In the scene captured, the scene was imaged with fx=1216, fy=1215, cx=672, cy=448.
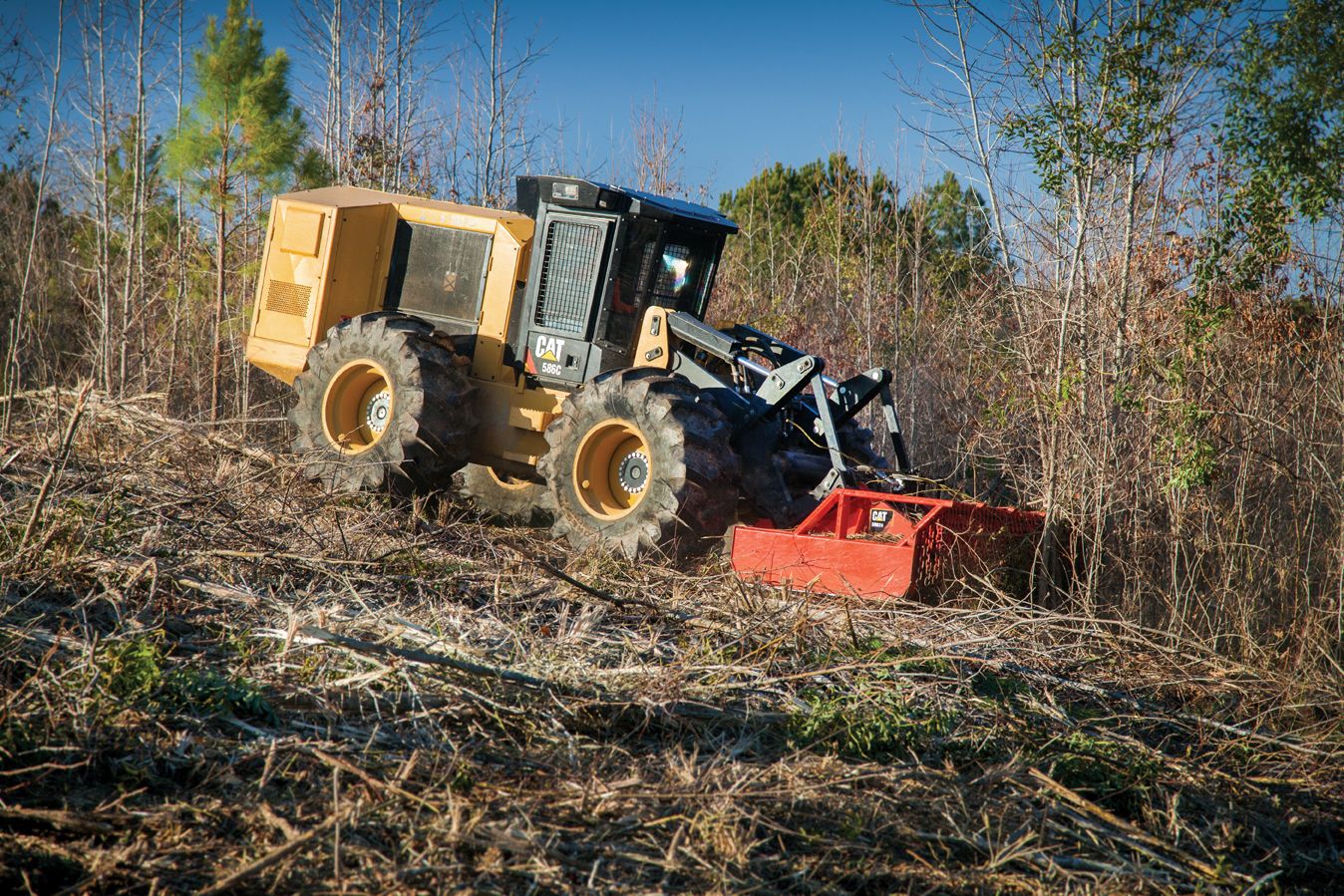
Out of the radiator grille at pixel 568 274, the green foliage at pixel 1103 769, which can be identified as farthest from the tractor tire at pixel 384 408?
Answer: the green foliage at pixel 1103 769

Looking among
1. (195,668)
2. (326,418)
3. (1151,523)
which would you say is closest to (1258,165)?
(1151,523)

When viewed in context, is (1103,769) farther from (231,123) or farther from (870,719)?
(231,123)

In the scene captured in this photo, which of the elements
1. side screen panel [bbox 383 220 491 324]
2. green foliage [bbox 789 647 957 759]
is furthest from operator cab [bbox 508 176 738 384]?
green foliage [bbox 789 647 957 759]

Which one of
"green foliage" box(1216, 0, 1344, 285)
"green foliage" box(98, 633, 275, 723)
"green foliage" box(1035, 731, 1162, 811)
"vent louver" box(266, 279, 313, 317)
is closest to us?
"green foliage" box(98, 633, 275, 723)

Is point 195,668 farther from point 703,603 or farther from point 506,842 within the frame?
point 703,603

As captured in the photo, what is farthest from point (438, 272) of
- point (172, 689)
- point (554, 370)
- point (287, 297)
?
point (172, 689)

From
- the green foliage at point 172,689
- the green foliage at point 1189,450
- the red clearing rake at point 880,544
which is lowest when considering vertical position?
the green foliage at point 172,689

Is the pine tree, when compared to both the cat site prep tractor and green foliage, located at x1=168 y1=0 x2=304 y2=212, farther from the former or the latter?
the cat site prep tractor

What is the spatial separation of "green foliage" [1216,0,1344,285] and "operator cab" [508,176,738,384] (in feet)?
12.5

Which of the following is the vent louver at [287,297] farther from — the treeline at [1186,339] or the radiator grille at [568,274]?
the treeline at [1186,339]

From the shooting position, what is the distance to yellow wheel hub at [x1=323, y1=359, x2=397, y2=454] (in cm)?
917

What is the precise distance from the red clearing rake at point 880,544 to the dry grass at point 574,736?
257 millimetres

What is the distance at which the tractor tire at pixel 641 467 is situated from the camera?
23.9ft

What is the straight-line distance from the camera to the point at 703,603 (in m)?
6.18
